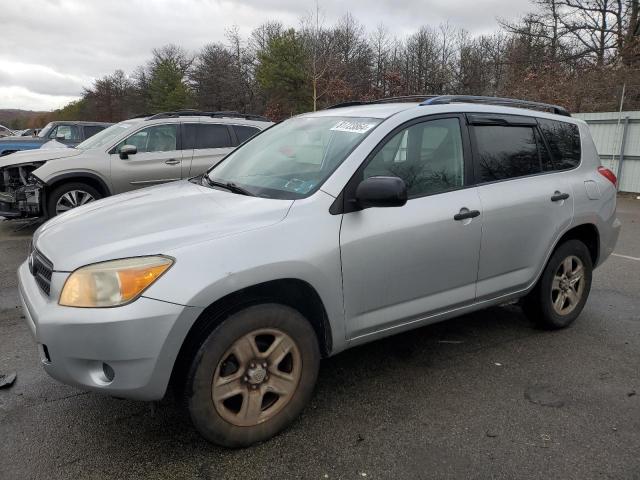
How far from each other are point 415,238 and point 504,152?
3.92ft

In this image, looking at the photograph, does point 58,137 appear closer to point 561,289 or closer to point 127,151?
point 127,151

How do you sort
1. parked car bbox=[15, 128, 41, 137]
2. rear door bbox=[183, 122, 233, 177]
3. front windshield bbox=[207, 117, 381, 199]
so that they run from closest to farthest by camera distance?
front windshield bbox=[207, 117, 381, 199] < rear door bbox=[183, 122, 233, 177] < parked car bbox=[15, 128, 41, 137]

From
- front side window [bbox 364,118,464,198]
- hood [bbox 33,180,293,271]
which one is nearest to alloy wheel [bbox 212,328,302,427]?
hood [bbox 33,180,293,271]

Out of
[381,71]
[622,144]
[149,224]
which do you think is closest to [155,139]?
[149,224]

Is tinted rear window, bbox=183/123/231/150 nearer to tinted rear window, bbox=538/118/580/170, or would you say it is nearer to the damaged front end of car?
the damaged front end of car

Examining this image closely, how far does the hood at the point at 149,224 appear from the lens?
7.74 feet

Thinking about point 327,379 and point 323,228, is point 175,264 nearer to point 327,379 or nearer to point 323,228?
point 323,228

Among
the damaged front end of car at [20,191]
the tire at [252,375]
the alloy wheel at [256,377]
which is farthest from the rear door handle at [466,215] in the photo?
the damaged front end of car at [20,191]

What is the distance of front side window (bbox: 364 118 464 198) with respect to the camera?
3.04 metres

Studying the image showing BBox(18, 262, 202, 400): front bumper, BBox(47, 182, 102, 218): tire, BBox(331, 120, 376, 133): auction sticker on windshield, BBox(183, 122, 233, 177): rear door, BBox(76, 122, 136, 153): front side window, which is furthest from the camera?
BBox(183, 122, 233, 177): rear door

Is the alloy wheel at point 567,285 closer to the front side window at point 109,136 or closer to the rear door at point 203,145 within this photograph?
the rear door at point 203,145

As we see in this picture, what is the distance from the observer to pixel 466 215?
3.20 metres

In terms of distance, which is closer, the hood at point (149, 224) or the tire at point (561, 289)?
the hood at point (149, 224)

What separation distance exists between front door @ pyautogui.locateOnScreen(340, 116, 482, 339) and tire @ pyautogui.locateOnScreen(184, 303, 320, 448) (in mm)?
366
